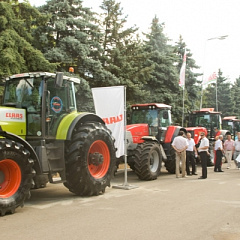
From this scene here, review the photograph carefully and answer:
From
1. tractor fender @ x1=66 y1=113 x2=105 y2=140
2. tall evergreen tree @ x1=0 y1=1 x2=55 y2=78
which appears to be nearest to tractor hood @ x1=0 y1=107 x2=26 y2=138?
tractor fender @ x1=66 y1=113 x2=105 y2=140

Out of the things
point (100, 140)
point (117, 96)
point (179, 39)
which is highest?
point (179, 39)

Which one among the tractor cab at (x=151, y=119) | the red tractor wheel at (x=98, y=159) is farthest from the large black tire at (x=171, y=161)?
the red tractor wheel at (x=98, y=159)

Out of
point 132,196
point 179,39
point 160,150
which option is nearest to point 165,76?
point 179,39

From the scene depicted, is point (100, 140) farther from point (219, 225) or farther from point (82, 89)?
point (82, 89)

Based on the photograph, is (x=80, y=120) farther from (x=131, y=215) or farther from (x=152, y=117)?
(x=152, y=117)

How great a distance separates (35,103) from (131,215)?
3.17 meters

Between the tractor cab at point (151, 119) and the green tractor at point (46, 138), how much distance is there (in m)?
3.90

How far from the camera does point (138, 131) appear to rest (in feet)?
38.8

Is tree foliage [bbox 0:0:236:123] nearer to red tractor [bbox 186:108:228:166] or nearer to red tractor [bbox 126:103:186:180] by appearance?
red tractor [bbox 186:108:228:166]

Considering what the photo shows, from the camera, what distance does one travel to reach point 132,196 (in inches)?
328

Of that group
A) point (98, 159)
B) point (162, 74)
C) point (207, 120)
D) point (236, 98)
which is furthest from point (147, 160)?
point (236, 98)

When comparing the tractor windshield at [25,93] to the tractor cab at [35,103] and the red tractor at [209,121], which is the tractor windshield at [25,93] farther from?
the red tractor at [209,121]

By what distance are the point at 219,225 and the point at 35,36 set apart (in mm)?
14151

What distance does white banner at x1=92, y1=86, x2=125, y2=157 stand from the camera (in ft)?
31.3
